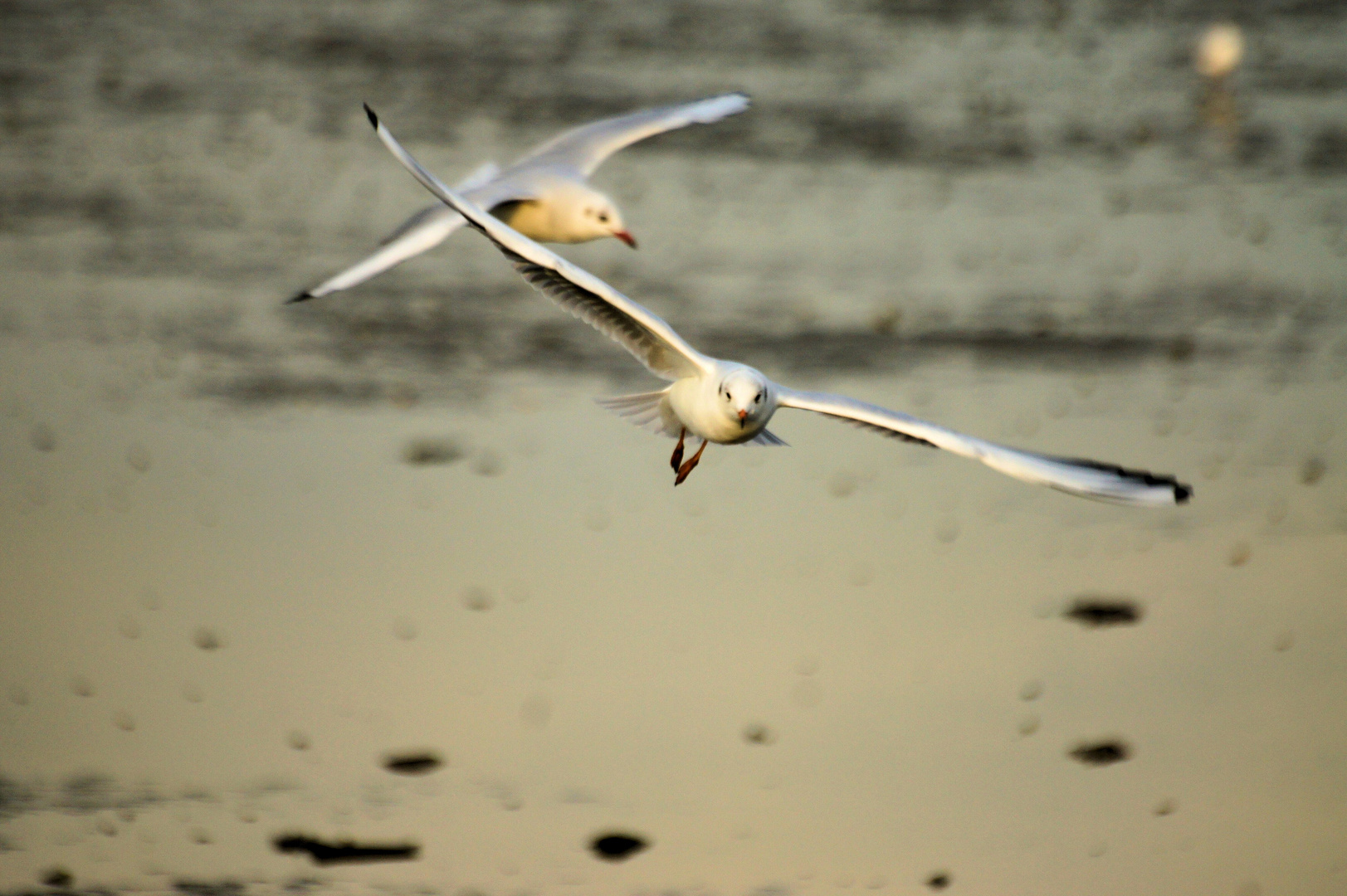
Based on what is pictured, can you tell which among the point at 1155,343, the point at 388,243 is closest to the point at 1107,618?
the point at 1155,343

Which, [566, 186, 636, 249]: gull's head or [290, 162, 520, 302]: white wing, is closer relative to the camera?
[290, 162, 520, 302]: white wing

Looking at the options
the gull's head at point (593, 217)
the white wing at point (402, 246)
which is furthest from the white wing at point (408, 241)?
the gull's head at point (593, 217)

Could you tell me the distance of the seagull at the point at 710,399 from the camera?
4391 mm

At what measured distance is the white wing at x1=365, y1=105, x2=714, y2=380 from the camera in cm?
428

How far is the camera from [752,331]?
25.0ft

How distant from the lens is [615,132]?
6.77 m

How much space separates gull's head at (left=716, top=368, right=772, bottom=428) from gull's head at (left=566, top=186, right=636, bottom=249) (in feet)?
5.67

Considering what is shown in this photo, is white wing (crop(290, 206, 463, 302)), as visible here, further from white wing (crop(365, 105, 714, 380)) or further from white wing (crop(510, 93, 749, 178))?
white wing (crop(365, 105, 714, 380))

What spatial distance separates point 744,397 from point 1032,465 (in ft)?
2.52

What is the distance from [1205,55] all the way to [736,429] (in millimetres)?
5890

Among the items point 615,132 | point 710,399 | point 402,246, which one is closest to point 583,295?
point 710,399

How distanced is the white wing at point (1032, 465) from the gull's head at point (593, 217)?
1692mm

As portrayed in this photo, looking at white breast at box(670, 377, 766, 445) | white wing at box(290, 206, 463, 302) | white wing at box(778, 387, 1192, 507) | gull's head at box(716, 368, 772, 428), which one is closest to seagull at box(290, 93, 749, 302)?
white wing at box(290, 206, 463, 302)

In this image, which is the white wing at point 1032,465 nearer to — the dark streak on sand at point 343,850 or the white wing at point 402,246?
the white wing at point 402,246
